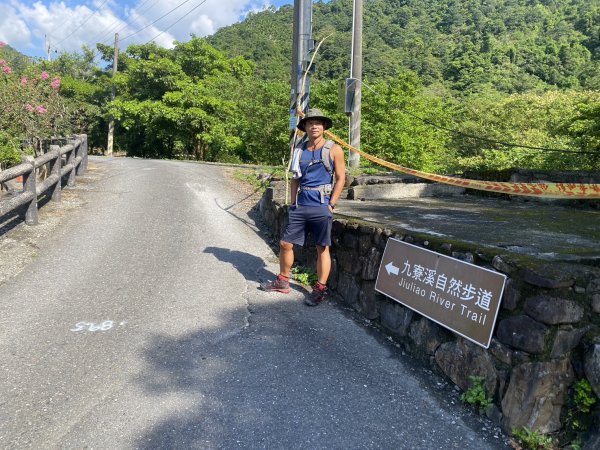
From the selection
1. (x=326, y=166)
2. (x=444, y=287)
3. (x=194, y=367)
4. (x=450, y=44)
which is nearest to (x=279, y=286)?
(x=326, y=166)

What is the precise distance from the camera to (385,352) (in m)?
A: 3.62

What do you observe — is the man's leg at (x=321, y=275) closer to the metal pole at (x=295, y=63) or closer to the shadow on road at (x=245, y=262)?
the shadow on road at (x=245, y=262)

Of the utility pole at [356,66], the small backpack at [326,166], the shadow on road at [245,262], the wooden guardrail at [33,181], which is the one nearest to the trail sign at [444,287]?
the small backpack at [326,166]

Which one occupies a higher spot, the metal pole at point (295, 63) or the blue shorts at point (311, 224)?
the metal pole at point (295, 63)

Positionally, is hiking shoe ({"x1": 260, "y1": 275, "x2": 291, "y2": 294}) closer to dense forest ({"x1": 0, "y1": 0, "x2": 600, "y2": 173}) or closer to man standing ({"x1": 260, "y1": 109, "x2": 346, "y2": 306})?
man standing ({"x1": 260, "y1": 109, "x2": 346, "y2": 306})

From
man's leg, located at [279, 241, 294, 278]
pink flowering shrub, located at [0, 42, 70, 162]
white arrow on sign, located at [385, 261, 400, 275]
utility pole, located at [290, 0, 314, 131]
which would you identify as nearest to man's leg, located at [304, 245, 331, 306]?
man's leg, located at [279, 241, 294, 278]

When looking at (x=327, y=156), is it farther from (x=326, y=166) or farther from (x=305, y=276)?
Answer: (x=305, y=276)

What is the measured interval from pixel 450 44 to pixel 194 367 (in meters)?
75.9

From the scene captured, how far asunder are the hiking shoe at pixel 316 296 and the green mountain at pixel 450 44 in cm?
3270

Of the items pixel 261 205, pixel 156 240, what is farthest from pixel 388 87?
pixel 156 240

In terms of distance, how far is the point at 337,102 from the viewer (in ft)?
53.6

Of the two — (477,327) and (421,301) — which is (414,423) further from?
(421,301)

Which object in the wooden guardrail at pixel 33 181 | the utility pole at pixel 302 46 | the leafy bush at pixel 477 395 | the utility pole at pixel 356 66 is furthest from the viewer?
the utility pole at pixel 356 66

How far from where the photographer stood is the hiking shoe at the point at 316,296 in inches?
177
